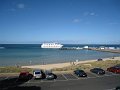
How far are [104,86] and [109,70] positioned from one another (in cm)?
1429

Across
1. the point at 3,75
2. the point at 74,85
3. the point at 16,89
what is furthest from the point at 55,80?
the point at 3,75

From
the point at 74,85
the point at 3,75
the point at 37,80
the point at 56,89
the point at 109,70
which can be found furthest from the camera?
the point at 109,70

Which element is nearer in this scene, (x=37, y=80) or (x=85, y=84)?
(x=85, y=84)

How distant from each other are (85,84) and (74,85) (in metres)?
1.81

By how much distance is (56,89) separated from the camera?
2719 cm

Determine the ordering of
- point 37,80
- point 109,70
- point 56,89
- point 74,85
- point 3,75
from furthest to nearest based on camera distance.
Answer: point 109,70
point 3,75
point 37,80
point 74,85
point 56,89

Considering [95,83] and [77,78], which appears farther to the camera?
[77,78]

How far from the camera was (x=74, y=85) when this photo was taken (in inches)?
1160

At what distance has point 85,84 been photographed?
98.6 ft

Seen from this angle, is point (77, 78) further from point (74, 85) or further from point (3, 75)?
point (3, 75)

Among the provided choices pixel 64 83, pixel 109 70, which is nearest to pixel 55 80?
pixel 64 83

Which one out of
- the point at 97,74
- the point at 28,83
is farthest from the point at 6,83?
the point at 97,74

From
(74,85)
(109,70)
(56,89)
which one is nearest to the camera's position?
(56,89)

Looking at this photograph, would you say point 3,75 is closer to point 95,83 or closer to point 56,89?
point 56,89
